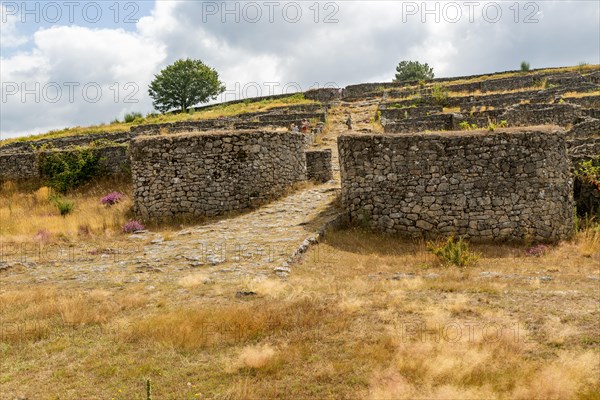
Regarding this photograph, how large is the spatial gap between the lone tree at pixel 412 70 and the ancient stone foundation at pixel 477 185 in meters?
75.7

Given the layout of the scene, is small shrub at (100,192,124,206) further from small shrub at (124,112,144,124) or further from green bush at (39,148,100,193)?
small shrub at (124,112,144,124)

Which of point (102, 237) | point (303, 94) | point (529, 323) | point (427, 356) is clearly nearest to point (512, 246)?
point (529, 323)

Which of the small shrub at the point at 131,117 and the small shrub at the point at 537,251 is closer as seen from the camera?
the small shrub at the point at 537,251

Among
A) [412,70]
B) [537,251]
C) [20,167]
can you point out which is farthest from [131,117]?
[412,70]

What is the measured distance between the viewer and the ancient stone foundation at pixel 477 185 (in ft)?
42.5

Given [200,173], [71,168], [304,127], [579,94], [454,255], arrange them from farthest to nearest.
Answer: [579,94] → [304,127] → [71,168] → [200,173] → [454,255]

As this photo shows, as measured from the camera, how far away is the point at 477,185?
42.8 ft

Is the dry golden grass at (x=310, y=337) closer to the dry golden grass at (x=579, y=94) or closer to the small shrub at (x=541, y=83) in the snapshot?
the dry golden grass at (x=579, y=94)

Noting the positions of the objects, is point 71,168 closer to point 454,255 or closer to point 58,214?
point 58,214

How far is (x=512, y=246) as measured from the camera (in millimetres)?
12812

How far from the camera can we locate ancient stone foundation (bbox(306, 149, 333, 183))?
18844mm

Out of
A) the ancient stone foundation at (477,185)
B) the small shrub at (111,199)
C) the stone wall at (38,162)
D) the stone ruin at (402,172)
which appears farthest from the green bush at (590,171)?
the stone wall at (38,162)

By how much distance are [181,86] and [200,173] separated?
175 feet

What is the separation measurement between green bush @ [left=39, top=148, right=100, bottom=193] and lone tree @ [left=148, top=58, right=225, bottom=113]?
45188 mm
